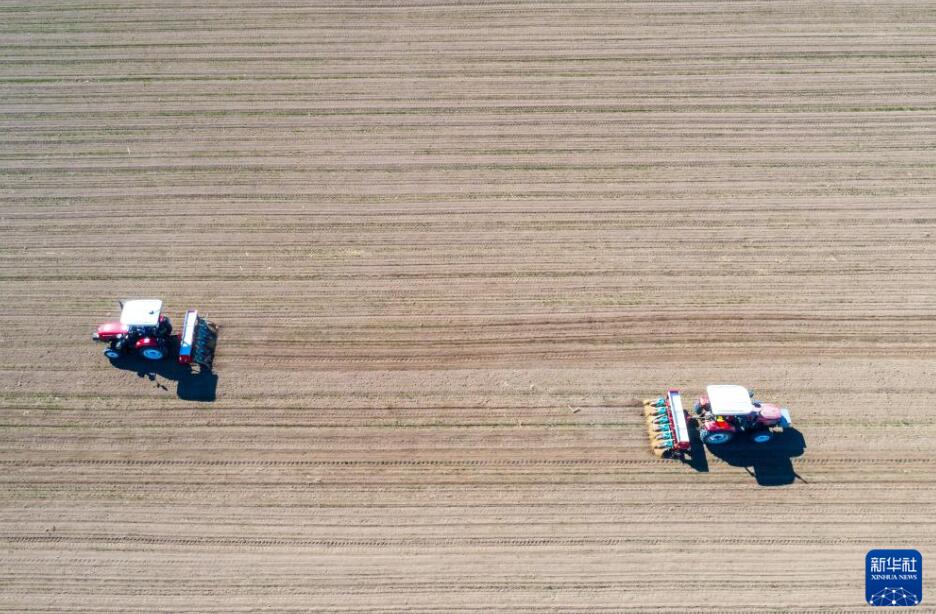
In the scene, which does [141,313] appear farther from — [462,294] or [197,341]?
[462,294]

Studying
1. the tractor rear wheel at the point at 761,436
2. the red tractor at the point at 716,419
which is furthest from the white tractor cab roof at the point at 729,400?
the tractor rear wheel at the point at 761,436

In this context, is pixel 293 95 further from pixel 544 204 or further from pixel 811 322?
pixel 811 322

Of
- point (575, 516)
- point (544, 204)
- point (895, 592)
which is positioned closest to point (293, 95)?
point (544, 204)

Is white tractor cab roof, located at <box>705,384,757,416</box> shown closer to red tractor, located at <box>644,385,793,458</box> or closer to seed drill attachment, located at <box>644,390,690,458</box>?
red tractor, located at <box>644,385,793,458</box>

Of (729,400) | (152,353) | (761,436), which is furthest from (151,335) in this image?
(761,436)

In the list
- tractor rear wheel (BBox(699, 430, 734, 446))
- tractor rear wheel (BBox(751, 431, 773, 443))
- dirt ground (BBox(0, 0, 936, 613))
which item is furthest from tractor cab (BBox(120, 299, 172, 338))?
tractor rear wheel (BBox(751, 431, 773, 443))

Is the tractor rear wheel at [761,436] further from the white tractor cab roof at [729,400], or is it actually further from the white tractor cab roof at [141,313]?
the white tractor cab roof at [141,313]

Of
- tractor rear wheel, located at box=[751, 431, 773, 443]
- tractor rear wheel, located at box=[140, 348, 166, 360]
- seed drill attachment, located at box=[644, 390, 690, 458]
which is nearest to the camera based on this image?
seed drill attachment, located at box=[644, 390, 690, 458]
